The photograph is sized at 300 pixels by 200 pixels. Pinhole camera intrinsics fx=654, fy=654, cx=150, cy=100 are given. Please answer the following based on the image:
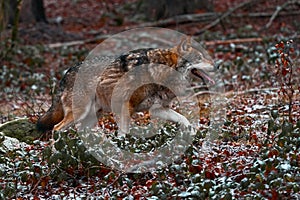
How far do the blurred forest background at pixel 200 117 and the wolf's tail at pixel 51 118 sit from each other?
207mm

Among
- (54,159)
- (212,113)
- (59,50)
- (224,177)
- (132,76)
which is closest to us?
(224,177)

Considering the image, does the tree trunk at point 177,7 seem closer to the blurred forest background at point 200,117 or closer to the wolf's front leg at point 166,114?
the blurred forest background at point 200,117

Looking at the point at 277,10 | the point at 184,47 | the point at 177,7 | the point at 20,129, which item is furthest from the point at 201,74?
the point at 177,7

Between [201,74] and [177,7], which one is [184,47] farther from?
[177,7]

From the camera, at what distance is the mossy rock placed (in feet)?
30.8

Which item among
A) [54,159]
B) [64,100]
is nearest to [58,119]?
[64,100]

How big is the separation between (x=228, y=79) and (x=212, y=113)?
391cm

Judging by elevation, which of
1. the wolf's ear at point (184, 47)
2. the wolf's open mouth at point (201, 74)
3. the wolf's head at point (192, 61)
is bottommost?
the wolf's open mouth at point (201, 74)

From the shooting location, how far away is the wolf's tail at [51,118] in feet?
28.2

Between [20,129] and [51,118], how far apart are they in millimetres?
1054

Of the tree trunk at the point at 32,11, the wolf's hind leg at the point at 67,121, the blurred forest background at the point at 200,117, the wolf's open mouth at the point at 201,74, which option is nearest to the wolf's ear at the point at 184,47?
the wolf's open mouth at the point at 201,74

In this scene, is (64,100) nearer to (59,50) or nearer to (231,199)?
(231,199)

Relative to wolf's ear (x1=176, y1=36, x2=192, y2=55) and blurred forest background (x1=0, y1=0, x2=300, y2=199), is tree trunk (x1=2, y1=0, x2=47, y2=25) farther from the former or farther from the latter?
wolf's ear (x1=176, y1=36, x2=192, y2=55)

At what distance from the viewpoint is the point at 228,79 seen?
1405 centimetres
